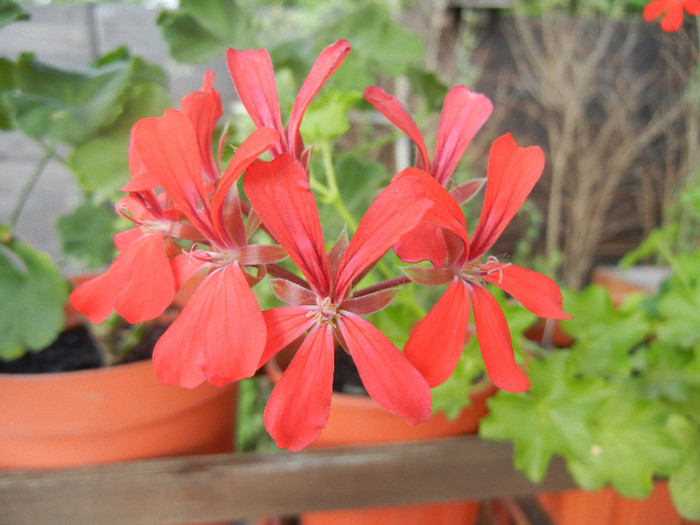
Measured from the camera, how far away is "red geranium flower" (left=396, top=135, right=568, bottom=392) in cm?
21

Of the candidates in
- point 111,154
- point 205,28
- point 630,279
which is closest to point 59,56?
point 205,28

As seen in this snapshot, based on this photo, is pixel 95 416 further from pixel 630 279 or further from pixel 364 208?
pixel 630 279

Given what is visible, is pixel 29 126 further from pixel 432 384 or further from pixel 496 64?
pixel 496 64

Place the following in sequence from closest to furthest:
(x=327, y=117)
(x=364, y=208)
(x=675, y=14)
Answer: (x=675, y=14)
(x=327, y=117)
(x=364, y=208)

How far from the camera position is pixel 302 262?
0.21m

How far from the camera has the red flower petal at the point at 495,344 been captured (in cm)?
22

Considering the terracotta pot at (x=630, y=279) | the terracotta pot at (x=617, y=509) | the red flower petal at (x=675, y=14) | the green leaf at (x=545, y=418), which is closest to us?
the red flower petal at (x=675, y=14)

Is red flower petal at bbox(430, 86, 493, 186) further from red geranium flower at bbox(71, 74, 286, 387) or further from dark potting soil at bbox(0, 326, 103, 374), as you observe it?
dark potting soil at bbox(0, 326, 103, 374)

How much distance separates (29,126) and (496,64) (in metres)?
1.75

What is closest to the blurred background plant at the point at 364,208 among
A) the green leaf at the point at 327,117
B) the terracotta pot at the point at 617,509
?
the green leaf at the point at 327,117

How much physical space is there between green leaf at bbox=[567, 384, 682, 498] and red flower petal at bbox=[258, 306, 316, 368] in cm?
33

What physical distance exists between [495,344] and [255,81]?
0.52 ft

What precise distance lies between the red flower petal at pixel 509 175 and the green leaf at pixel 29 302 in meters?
0.47

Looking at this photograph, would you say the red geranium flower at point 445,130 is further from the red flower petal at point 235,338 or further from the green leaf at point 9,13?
the green leaf at point 9,13
